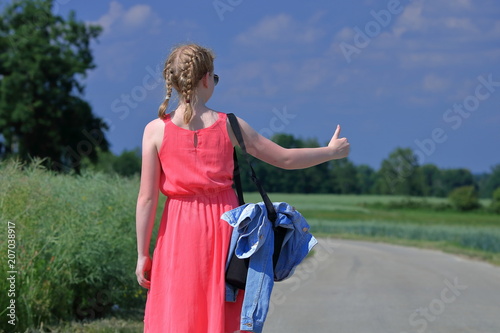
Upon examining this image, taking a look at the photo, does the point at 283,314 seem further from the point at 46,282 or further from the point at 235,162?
the point at 235,162

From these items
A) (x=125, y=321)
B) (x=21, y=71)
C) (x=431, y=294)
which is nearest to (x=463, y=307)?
(x=431, y=294)

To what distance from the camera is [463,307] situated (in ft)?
33.8

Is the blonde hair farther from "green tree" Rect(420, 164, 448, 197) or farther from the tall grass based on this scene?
"green tree" Rect(420, 164, 448, 197)

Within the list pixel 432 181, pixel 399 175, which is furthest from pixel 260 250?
pixel 432 181

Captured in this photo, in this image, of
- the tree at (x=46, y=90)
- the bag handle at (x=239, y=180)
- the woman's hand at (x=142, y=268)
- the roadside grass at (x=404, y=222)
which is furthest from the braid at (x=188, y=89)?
the tree at (x=46, y=90)

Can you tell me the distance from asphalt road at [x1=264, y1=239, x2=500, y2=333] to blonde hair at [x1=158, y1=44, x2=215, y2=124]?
15.9 feet

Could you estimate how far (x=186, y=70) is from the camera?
12.7ft

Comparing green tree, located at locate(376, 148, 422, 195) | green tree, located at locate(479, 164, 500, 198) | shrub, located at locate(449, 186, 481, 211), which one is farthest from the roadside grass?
green tree, located at locate(479, 164, 500, 198)

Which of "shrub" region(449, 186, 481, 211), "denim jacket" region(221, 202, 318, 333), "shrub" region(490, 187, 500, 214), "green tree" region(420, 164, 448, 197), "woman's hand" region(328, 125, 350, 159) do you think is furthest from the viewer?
"green tree" region(420, 164, 448, 197)

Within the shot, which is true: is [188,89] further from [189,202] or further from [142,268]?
[142,268]

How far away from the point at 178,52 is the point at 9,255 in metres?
3.56

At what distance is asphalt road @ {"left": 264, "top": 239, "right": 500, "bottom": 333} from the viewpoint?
8.66 meters

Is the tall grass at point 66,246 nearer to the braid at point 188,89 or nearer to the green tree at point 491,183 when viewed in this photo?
the braid at point 188,89

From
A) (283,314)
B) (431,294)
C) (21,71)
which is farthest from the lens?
(21,71)
